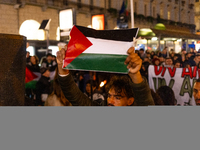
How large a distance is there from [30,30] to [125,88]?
18718mm

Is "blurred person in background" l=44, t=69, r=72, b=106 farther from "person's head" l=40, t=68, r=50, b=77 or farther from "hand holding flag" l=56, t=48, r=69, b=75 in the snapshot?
"person's head" l=40, t=68, r=50, b=77

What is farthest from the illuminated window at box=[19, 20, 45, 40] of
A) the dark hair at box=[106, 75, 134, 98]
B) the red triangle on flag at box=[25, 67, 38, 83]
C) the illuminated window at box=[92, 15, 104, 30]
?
the dark hair at box=[106, 75, 134, 98]

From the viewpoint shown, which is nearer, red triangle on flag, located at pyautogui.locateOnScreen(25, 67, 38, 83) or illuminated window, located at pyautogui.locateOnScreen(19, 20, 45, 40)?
red triangle on flag, located at pyautogui.locateOnScreen(25, 67, 38, 83)

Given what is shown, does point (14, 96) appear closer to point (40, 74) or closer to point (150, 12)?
point (40, 74)

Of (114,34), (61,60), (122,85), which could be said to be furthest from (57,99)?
(114,34)

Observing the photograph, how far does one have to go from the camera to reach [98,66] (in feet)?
10.2

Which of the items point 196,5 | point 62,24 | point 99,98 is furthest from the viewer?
point 196,5

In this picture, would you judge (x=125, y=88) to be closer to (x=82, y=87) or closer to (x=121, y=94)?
(x=121, y=94)

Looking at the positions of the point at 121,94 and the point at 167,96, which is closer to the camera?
the point at 121,94

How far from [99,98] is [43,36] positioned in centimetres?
1759

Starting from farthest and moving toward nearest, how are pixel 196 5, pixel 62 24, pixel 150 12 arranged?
pixel 196 5 < pixel 150 12 < pixel 62 24

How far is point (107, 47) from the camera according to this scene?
10.1 feet

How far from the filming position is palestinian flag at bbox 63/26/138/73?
9.77ft

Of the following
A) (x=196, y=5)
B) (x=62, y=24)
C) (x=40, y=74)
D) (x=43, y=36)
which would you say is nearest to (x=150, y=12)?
(x=196, y=5)
